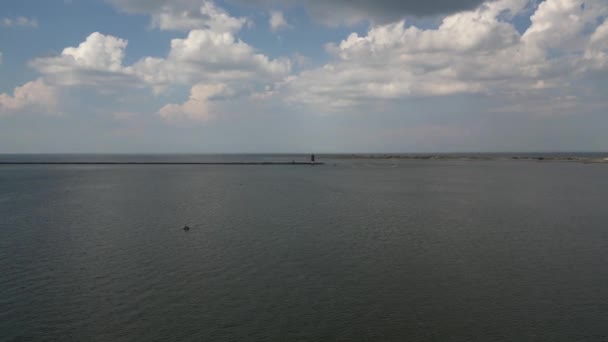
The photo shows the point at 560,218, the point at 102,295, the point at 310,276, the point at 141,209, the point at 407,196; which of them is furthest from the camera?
the point at 407,196

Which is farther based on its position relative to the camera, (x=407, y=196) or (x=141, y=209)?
(x=407, y=196)

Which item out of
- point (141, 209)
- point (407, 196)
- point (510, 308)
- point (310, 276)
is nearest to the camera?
point (510, 308)

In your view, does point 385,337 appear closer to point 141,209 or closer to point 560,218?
point 560,218

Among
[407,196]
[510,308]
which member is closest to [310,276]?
[510,308]

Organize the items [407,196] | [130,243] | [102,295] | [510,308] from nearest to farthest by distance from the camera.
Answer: [510,308] → [102,295] → [130,243] → [407,196]

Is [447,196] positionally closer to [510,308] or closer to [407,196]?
[407,196]

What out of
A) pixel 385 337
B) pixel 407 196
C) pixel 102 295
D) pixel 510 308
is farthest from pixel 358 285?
pixel 407 196
